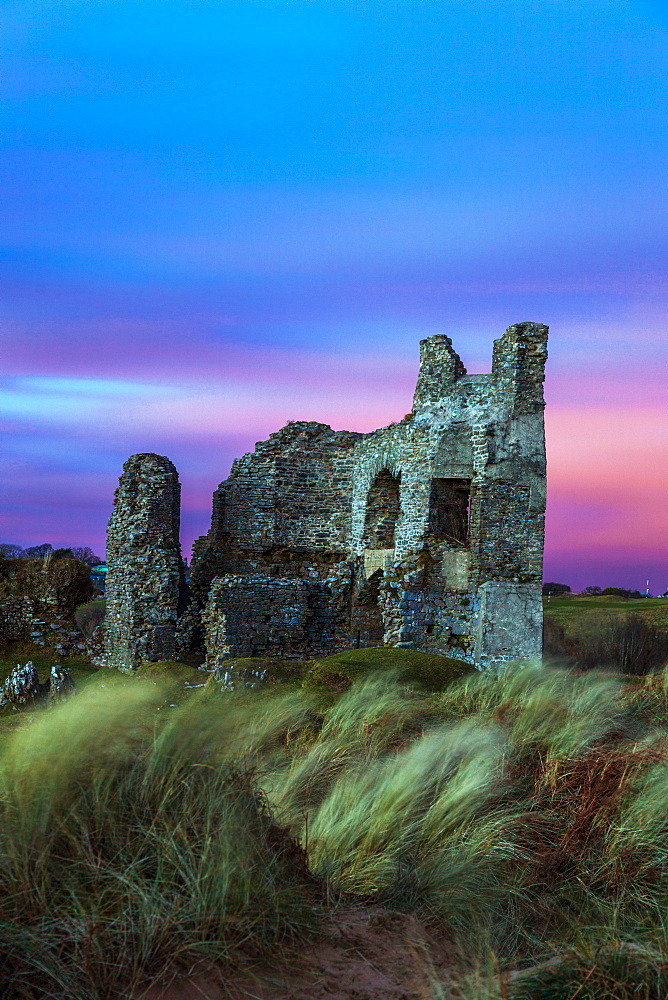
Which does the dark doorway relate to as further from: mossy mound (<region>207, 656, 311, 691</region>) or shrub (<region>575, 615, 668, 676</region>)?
mossy mound (<region>207, 656, 311, 691</region>)

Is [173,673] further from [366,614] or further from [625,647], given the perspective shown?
[625,647]

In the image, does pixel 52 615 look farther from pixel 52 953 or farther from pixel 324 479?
pixel 52 953

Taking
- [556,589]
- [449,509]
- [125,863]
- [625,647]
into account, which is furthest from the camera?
[556,589]

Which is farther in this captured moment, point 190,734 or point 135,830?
point 190,734

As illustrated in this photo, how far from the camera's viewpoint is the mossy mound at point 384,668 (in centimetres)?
877

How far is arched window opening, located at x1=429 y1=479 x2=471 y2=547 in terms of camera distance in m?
15.5

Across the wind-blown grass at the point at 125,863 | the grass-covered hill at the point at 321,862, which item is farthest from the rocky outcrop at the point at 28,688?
the wind-blown grass at the point at 125,863

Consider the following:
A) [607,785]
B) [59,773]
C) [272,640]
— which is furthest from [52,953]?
[272,640]

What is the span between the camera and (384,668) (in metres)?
9.44

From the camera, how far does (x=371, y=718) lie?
21.9 feet

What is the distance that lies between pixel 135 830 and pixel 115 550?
650 inches

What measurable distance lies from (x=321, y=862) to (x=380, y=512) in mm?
14968

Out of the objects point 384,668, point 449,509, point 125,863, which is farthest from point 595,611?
point 125,863

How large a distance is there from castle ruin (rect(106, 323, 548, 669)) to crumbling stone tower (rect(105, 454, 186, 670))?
1.4 inches
